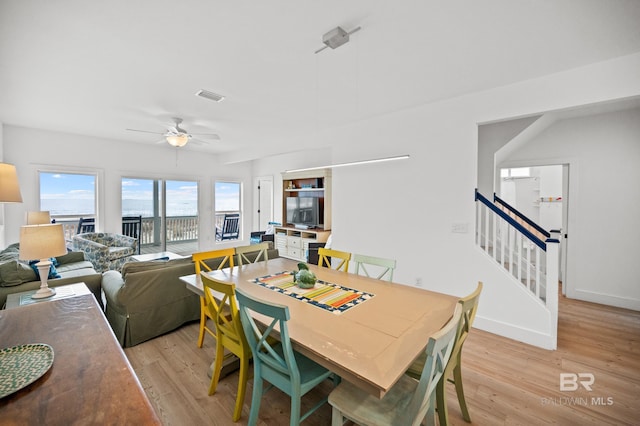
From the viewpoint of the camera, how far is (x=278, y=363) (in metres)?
1.55

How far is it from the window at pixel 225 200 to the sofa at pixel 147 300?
4.39 metres

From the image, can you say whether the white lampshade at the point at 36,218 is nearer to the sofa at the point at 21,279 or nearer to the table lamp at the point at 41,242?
the sofa at the point at 21,279

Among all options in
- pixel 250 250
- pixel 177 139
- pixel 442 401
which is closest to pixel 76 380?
pixel 442 401

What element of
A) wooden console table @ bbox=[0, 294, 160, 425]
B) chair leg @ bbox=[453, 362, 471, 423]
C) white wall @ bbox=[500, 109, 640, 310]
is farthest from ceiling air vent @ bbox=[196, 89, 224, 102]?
white wall @ bbox=[500, 109, 640, 310]

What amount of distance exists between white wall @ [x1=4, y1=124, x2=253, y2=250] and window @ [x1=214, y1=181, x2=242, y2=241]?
0.69ft

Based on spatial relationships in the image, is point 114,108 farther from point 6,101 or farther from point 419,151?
point 419,151

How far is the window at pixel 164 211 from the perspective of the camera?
6.00 m

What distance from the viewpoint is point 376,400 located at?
4.50ft

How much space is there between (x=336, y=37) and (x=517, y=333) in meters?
3.35

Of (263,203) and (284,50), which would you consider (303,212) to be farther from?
(284,50)

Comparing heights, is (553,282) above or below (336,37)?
below

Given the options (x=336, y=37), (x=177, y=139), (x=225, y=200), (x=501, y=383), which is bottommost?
(x=501, y=383)

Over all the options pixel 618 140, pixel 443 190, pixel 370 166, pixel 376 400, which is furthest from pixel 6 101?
pixel 618 140

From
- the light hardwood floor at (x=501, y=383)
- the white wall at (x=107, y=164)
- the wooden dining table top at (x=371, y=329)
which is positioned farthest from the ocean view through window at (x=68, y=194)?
the wooden dining table top at (x=371, y=329)
